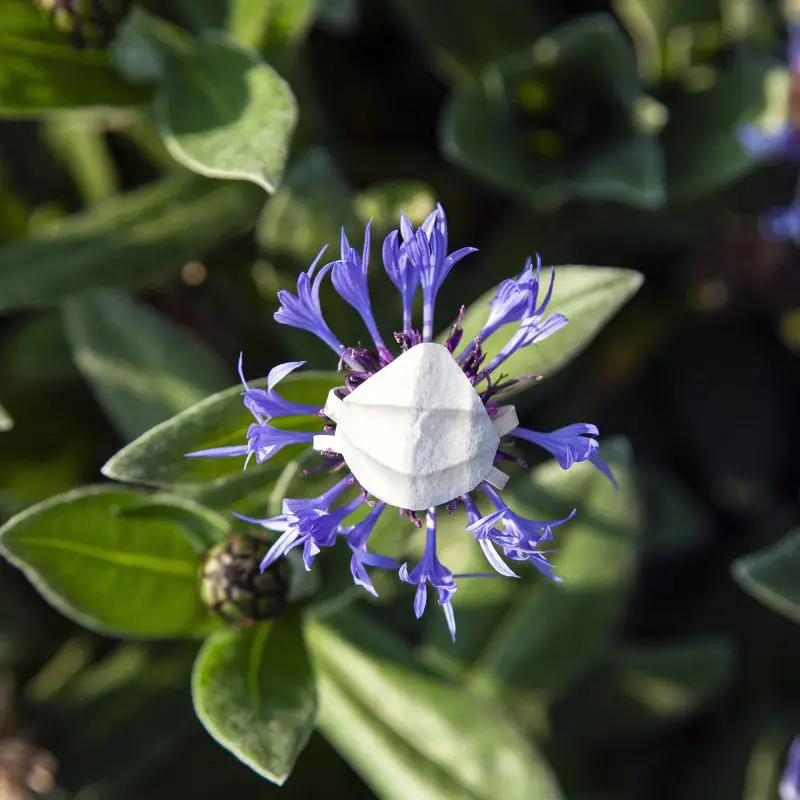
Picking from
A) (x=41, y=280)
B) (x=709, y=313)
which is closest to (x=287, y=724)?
(x=41, y=280)

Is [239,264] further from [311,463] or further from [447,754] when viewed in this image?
[447,754]

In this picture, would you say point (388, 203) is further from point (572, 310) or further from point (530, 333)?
point (530, 333)

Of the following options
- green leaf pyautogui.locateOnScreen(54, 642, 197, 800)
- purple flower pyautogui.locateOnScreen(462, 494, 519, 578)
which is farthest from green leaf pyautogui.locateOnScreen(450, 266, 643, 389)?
green leaf pyautogui.locateOnScreen(54, 642, 197, 800)

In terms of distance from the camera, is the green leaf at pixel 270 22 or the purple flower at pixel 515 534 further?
the green leaf at pixel 270 22

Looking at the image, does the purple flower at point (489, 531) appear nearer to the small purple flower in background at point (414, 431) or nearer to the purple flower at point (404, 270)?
the small purple flower in background at point (414, 431)

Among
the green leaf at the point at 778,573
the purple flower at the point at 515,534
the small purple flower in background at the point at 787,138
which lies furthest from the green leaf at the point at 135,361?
the small purple flower in background at the point at 787,138
